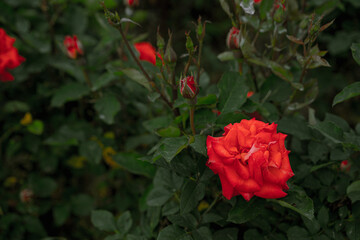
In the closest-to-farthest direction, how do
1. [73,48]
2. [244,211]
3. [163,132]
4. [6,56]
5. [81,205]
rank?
1. [244,211]
2. [163,132]
3. [6,56]
4. [73,48]
5. [81,205]

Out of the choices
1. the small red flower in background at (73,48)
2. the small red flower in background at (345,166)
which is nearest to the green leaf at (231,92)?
the small red flower in background at (345,166)

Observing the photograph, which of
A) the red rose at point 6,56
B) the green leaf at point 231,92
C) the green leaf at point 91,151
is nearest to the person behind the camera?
the green leaf at point 231,92

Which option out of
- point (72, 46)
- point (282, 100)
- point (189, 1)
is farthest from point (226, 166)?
point (189, 1)

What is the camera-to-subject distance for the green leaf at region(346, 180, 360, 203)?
2.72ft

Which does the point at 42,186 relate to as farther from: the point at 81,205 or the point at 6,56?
the point at 6,56

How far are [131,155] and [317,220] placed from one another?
0.68 meters

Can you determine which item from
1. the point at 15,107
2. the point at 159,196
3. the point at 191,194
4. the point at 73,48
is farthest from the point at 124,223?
the point at 15,107

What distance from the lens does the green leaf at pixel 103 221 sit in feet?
3.55

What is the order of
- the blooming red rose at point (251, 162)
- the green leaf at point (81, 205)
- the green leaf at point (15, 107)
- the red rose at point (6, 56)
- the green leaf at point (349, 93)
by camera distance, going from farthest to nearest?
the green leaf at point (81, 205) < the green leaf at point (15, 107) < the red rose at point (6, 56) < the green leaf at point (349, 93) < the blooming red rose at point (251, 162)

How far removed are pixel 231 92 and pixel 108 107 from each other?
1.71ft

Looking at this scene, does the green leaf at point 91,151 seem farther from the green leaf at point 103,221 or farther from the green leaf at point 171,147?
the green leaf at point 171,147

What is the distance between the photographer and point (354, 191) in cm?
85

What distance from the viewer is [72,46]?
1.28 meters

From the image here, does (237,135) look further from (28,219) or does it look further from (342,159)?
(28,219)
